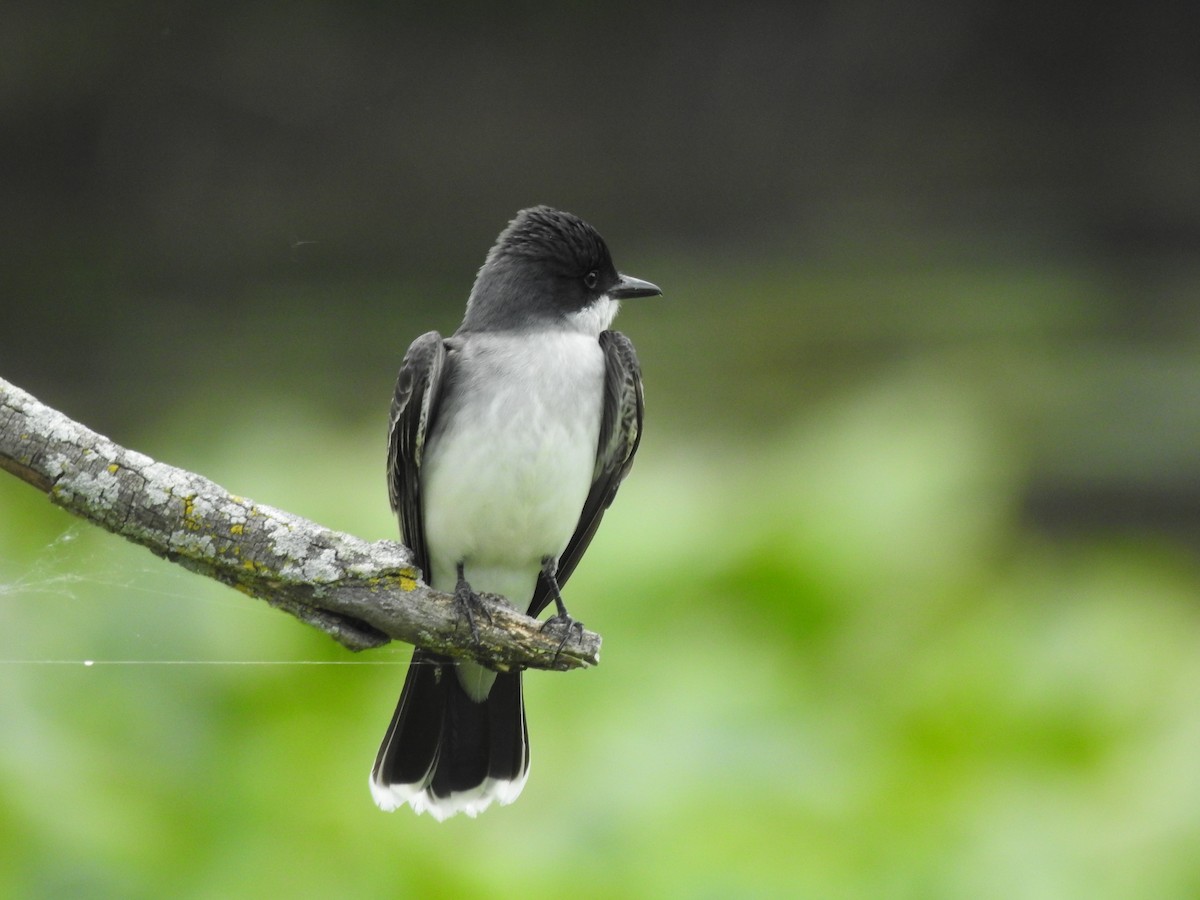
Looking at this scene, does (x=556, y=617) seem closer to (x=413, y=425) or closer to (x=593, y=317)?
(x=413, y=425)

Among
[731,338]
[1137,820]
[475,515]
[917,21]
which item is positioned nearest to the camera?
[475,515]

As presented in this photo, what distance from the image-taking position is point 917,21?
14.7 ft

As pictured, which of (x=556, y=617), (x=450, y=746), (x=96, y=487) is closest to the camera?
(x=96, y=487)

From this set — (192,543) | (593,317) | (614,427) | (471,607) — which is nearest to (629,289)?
(593,317)

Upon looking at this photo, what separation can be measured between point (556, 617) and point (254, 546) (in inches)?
17.1

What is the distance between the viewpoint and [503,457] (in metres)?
1.65

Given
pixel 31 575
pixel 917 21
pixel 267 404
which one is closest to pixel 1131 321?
pixel 917 21

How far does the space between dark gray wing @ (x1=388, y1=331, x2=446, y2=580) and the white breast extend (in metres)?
0.02

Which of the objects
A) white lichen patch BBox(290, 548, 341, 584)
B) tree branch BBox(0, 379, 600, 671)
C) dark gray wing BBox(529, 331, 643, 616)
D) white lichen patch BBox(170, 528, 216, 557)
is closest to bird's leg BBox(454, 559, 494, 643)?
tree branch BBox(0, 379, 600, 671)

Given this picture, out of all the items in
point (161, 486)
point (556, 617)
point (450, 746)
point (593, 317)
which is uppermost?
point (593, 317)

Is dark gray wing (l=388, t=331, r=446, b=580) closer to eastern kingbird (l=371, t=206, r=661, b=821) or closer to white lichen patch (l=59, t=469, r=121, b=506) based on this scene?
eastern kingbird (l=371, t=206, r=661, b=821)

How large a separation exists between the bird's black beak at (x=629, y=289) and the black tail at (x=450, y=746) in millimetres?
491

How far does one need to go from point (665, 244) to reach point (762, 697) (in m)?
Result: 2.07

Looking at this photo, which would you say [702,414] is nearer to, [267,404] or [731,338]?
[731,338]
